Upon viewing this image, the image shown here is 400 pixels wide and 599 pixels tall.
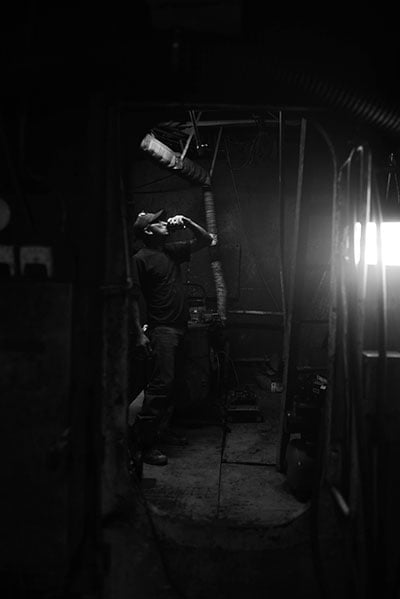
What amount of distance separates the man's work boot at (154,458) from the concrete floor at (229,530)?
0.27ft

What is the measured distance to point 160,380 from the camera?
6.52m

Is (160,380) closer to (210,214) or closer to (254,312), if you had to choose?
(254,312)

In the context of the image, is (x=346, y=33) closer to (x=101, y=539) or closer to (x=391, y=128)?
(x=391, y=128)

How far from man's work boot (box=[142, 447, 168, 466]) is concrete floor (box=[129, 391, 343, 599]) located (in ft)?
0.27

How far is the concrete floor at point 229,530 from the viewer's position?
3521 mm

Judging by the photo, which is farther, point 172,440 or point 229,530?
point 172,440

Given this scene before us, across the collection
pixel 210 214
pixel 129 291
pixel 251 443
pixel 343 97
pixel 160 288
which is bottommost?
pixel 251 443

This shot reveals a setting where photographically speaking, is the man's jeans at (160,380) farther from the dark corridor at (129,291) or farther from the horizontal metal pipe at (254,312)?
the horizontal metal pipe at (254,312)

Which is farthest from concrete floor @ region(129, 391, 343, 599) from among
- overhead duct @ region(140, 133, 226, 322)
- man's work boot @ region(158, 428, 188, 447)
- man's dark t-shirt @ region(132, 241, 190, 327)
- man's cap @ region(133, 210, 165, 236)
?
overhead duct @ region(140, 133, 226, 322)

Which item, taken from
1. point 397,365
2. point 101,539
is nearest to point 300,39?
A: point 397,365

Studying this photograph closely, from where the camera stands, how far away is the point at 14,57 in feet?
10.5

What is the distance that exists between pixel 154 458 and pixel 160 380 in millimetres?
1188

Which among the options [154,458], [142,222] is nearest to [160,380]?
[154,458]

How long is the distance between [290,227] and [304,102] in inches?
295
